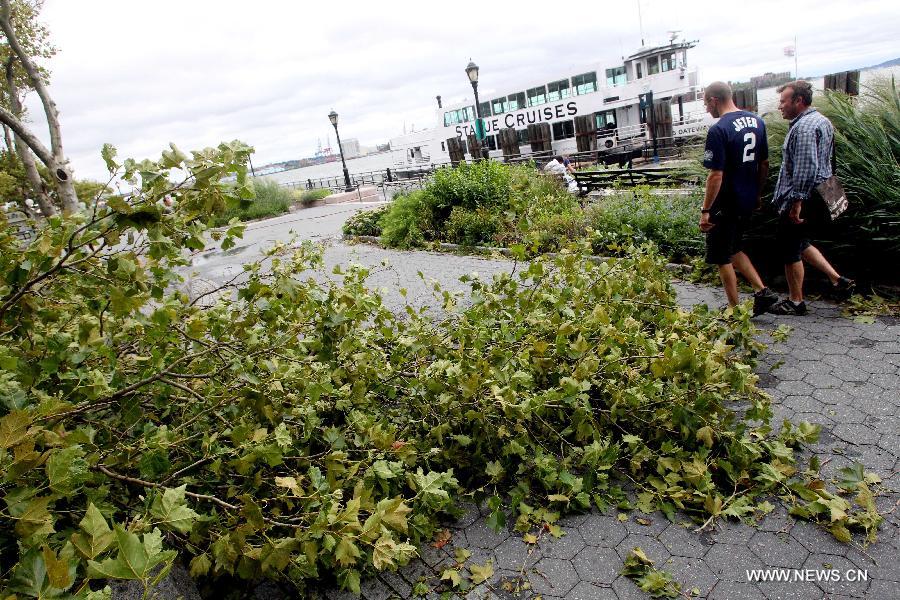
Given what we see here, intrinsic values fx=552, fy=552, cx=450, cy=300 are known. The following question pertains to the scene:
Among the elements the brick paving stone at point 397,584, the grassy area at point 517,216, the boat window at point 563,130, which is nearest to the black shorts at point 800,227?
the grassy area at point 517,216

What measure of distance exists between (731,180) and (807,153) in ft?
2.03

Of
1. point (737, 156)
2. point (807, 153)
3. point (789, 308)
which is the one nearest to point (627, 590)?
point (789, 308)

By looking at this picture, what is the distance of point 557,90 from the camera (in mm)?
36438

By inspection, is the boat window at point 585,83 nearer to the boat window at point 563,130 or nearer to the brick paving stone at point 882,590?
the boat window at point 563,130

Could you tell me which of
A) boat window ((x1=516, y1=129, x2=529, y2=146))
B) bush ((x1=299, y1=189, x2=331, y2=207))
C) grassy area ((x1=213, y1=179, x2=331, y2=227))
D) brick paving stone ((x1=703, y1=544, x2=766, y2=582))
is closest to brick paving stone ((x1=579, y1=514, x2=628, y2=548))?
Answer: brick paving stone ((x1=703, y1=544, x2=766, y2=582))

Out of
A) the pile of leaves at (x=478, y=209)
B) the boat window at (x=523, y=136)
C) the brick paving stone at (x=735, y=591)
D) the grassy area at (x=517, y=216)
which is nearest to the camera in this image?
the brick paving stone at (x=735, y=591)

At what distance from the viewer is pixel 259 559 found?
7.10 feet

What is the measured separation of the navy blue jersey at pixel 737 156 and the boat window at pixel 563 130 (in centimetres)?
3336

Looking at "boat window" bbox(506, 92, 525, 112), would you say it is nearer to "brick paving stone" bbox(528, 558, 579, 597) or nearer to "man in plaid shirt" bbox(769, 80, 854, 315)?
"man in plaid shirt" bbox(769, 80, 854, 315)

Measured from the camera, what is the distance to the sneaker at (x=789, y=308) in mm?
5074

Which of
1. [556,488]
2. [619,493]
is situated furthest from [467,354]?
[619,493]

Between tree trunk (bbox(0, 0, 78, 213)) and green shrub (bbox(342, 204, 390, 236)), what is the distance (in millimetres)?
6247

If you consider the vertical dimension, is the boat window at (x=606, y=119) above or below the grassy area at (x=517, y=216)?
above

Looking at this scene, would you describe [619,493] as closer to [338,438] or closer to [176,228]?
[338,438]
